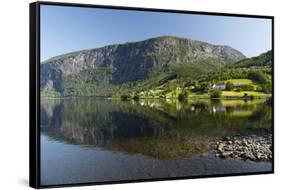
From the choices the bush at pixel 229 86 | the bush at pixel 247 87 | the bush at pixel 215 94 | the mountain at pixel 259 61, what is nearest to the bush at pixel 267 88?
the bush at pixel 247 87

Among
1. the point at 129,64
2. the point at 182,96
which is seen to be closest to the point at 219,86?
the point at 182,96

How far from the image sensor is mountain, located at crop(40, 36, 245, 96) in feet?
30.5

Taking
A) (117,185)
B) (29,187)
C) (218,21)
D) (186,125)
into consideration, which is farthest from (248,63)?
(29,187)

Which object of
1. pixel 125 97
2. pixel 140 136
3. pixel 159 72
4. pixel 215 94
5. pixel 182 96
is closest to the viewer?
pixel 140 136

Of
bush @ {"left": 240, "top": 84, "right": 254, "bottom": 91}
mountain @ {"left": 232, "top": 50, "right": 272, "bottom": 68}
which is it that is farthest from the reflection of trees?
mountain @ {"left": 232, "top": 50, "right": 272, "bottom": 68}

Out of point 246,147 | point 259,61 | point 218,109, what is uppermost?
point 259,61

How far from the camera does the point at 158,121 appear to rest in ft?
32.2

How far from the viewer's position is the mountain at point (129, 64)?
30.5ft

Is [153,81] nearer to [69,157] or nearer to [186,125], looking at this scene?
[186,125]

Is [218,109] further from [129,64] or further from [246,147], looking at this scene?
[129,64]

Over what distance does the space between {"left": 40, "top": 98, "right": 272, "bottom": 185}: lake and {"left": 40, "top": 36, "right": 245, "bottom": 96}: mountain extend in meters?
0.28

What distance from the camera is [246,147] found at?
10.5 meters

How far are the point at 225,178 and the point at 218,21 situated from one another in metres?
2.77

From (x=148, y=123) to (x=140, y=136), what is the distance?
27 centimetres
